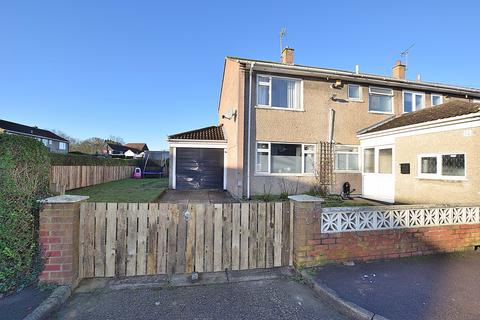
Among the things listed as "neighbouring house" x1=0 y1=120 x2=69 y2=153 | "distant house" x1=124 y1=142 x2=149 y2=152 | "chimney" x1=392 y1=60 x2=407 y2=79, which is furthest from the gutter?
"distant house" x1=124 y1=142 x2=149 y2=152

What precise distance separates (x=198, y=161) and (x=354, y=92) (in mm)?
9088

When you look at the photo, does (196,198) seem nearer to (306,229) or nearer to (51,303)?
(306,229)

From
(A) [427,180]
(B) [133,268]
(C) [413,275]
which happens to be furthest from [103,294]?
(A) [427,180]

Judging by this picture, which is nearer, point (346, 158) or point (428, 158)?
point (428, 158)

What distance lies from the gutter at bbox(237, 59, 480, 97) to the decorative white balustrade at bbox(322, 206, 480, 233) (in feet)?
25.3

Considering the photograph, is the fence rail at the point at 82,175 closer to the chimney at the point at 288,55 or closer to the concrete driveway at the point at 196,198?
the concrete driveway at the point at 196,198

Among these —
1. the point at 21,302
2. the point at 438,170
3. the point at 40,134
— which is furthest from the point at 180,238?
the point at 40,134

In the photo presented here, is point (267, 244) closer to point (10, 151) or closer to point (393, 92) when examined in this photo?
point (10, 151)

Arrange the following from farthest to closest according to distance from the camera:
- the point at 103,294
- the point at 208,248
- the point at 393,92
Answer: the point at 393,92, the point at 208,248, the point at 103,294

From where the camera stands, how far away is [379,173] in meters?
10.6

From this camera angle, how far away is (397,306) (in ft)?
9.94

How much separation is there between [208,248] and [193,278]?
500mm

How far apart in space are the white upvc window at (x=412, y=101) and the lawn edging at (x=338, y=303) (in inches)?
477

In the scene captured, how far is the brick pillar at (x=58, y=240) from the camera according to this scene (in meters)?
3.47
